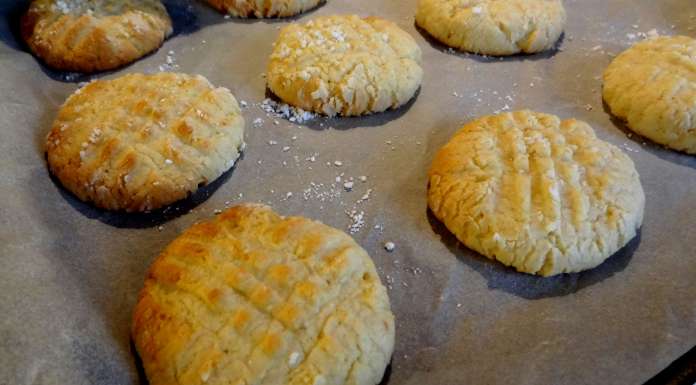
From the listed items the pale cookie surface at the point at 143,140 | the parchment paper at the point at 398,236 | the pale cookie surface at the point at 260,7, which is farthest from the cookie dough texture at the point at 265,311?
the pale cookie surface at the point at 260,7

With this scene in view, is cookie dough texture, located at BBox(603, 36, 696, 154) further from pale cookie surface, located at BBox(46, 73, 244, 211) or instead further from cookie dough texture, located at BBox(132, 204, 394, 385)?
pale cookie surface, located at BBox(46, 73, 244, 211)

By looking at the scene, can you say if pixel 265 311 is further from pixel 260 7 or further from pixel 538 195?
pixel 260 7

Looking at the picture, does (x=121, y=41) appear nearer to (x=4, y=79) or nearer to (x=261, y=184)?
(x=4, y=79)

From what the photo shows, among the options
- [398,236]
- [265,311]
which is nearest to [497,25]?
[398,236]

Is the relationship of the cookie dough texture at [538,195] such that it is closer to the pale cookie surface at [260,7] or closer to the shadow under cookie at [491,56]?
the shadow under cookie at [491,56]

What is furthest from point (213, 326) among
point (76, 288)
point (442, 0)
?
point (442, 0)

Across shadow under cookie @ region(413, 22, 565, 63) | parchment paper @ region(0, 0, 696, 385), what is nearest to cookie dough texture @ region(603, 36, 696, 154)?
parchment paper @ region(0, 0, 696, 385)
